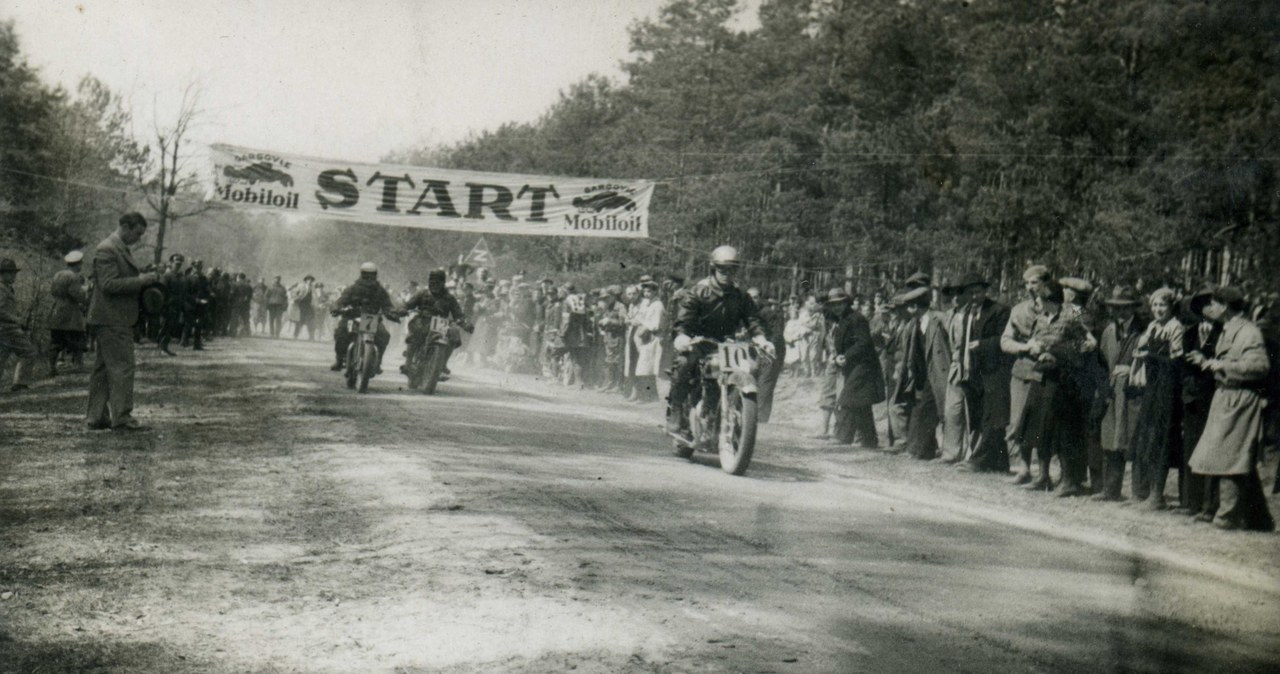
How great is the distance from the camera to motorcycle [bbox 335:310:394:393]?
51.4 feet

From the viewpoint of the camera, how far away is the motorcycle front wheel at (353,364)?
16.1m

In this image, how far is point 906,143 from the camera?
3222cm

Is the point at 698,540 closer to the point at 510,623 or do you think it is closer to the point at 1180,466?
the point at 510,623

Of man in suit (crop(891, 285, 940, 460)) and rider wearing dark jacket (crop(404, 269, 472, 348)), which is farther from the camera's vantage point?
rider wearing dark jacket (crop(404, 269, 472, 348))

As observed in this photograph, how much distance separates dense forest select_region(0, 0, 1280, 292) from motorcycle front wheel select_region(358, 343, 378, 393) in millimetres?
8110

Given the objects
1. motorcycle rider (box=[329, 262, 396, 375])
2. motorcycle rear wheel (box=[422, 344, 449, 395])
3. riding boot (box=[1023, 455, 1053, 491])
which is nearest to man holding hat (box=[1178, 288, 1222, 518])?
riding boot (box=[1023, 455, 1053, 491])

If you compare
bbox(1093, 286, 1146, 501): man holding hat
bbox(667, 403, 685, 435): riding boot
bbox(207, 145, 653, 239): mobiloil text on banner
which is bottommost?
bbox(667, 403, 685, 435): riding boot

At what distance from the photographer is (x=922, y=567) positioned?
6.71m

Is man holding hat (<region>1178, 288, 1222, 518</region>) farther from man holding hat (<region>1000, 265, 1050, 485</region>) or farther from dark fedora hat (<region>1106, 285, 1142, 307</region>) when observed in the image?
man holding hat (<region>1000, 265, 1050, 485</region>)

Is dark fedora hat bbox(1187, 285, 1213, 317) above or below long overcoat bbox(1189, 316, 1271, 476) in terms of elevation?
above

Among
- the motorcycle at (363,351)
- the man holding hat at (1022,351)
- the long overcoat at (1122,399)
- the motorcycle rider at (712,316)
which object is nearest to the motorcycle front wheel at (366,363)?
the motorcycle at (363,351)

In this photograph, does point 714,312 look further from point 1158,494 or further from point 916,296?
point 1158,494

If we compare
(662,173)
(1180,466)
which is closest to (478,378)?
(662,173)

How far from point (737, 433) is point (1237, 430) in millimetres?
3859
